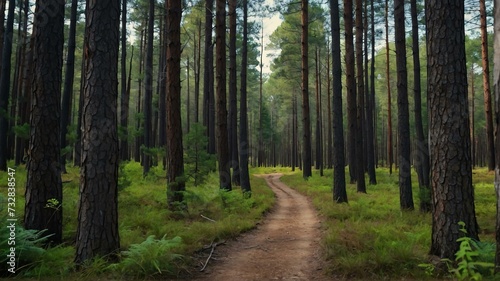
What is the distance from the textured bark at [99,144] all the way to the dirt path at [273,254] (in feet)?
5.28

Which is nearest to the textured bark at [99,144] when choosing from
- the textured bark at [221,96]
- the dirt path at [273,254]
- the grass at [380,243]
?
the dirt path at [273,254]

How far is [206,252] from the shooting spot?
600 centimetres

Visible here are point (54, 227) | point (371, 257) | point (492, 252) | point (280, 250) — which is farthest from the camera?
point (280, 250)

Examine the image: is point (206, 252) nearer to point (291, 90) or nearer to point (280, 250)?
point (280, 250)

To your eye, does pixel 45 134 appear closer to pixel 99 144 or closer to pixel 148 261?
pixel 99 144

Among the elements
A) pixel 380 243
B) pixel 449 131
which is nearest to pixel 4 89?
pixel 380 243

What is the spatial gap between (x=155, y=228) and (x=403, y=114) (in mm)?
7632

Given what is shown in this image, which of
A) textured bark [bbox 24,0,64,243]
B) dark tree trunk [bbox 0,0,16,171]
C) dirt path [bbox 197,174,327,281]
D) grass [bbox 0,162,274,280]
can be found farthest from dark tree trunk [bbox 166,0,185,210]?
dark tree trunk [bbox 0,0,16,171]

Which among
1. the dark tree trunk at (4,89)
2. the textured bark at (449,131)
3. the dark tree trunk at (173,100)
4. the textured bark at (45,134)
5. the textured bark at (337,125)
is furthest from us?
the dark tree trunk at (4,89)

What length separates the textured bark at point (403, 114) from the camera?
32.2 ft

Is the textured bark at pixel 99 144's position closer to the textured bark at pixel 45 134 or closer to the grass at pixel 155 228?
the grass at pixel 155 228

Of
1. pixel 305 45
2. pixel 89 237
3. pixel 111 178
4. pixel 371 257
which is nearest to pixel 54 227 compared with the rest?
Answer: pixel 89 237

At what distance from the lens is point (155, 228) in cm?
707

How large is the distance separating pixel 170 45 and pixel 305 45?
11.3 meters
